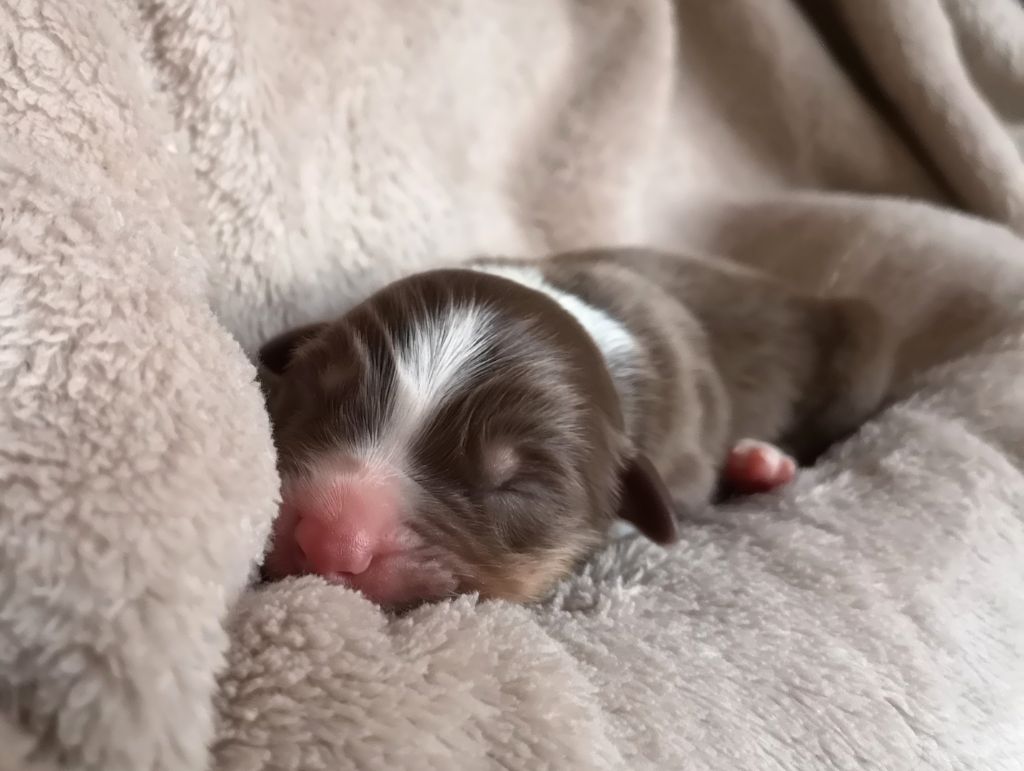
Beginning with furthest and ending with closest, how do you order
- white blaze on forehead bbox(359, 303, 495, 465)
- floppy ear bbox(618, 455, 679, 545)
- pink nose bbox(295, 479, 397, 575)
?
floppy ear bbox(618, 455, 679, 545)
white blaze on forehead bbox(359, 303, 495, 465)
pink nose bbox(295, 479, 397, 575)

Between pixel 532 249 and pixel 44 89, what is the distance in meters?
1.10

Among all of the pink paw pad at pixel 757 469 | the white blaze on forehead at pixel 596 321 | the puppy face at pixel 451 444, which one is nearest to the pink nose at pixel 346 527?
the puppy face at pixel 451 444

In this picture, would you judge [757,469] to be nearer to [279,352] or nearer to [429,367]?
[429,367]

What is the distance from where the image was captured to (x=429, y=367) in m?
1.13

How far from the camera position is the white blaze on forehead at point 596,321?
56.7 inches

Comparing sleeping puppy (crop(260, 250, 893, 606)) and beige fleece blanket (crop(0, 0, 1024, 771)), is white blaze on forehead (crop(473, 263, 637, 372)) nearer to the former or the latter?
sleeping puppy (crop(260, 250, 893, 606))

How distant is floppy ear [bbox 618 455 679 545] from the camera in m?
1.19

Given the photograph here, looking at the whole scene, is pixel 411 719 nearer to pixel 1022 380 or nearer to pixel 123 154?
pixel 123 154

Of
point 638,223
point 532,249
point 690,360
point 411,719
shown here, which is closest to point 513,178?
point 532,249

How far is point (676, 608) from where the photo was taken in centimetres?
108

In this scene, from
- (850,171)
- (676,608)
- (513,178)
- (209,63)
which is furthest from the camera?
(850,171)

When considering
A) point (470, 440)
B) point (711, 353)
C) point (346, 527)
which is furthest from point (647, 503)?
point (711, 353)

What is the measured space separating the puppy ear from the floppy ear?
1.44 ft

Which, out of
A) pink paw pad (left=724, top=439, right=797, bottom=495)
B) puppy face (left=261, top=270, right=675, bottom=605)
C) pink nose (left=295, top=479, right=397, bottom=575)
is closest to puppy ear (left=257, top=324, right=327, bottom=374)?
puppy face (left=261, top=270, right=675, bottom=605)
